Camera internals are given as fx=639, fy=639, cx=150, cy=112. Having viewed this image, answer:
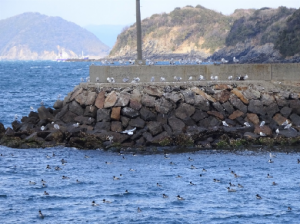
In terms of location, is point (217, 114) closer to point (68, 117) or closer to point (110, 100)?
point (110, 100)

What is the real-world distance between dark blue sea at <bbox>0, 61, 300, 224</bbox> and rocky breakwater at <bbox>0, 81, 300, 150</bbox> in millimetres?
895

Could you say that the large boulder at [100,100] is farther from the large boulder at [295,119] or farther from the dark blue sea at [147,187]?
the large boulder at [295,119]

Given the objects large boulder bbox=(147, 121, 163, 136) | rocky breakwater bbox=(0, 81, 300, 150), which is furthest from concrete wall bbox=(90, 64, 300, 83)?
large boulder bbox=(147, 121, 163, 136)

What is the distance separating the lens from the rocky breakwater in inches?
966

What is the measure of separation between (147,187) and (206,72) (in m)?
10.4

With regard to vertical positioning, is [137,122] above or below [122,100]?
below

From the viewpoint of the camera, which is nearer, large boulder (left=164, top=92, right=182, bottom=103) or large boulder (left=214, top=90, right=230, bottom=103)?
large boulder (left=164, top=92, right=182, bottom=103)

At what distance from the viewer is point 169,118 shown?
2539 cm

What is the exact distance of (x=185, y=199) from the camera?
17.8 metres

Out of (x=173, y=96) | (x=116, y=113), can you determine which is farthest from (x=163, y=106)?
(x=116, y=113)

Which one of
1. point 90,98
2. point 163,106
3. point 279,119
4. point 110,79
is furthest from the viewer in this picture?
point 110,79

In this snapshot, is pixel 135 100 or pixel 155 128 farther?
pixel 135 100

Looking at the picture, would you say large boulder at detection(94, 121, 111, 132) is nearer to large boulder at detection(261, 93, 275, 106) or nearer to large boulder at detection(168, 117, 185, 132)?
large boulder at detection(168, 117, 185, 132)

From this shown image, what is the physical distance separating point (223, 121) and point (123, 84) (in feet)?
15.3
